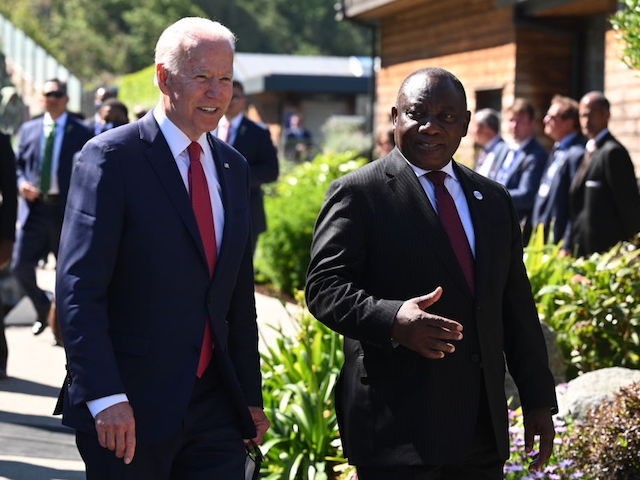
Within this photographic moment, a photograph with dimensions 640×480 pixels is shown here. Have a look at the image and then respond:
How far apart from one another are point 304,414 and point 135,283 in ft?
8.71

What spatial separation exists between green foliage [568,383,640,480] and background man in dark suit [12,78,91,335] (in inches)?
212

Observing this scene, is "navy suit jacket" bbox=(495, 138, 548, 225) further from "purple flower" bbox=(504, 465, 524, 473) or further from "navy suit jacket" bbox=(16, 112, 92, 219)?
"purple flower" bbox=(504, 465, 524, 473)

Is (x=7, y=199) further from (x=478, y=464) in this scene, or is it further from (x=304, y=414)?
(x=478, y=464)

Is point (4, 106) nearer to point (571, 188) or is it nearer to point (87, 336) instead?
point (571, 188)

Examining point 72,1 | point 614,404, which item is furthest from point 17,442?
point 72,1

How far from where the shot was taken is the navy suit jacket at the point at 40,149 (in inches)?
392

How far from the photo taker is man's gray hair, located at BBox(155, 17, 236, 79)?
143 inches

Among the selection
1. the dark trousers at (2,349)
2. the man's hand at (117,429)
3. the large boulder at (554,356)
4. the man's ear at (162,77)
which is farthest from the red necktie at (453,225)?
the dark trousers at (2,349)

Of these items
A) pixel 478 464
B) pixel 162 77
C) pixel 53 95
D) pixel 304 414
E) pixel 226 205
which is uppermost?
pixel 53 95

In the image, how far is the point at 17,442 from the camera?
6.82 meters

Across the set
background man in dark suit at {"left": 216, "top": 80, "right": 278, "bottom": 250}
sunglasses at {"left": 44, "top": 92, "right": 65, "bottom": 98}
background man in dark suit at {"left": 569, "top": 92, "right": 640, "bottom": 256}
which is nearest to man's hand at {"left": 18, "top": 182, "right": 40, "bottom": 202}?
sunglasses at {"left": 44, "top": 92, "right": 65, "bottom": 98}

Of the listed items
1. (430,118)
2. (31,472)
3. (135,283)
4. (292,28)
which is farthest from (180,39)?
(292,28)

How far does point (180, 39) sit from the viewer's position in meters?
3.63

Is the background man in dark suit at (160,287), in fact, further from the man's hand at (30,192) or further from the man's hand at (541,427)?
the man's hand at (30,192)
